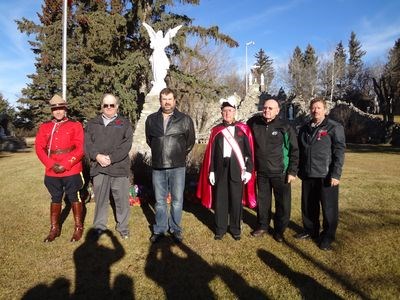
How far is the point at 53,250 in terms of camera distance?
470 centimetres

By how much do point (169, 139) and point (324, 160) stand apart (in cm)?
205

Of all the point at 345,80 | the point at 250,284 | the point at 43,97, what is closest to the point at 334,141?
the point at 250,284

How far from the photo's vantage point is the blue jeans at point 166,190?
493 centimetres

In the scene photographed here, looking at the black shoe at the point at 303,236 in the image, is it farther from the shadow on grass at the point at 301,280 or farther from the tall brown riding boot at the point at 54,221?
the tall brown riding boot at the point at 54,221

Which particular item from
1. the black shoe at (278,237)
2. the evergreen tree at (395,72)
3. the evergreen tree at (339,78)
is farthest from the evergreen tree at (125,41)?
the evergreen tree at (339,78)

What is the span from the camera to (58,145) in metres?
4.84

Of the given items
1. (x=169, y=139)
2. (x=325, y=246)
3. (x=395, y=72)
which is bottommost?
(x=325, y=246)

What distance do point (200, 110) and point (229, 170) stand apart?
13.3 metres

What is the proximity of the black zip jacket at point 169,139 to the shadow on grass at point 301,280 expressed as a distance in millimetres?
1660

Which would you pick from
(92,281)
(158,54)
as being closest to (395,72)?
(158,54)

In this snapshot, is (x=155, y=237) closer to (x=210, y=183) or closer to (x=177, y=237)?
(x=177, y=237)

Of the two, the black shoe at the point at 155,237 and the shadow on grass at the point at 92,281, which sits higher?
the black shoe at the point at 155,237

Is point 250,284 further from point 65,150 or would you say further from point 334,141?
point 65,150

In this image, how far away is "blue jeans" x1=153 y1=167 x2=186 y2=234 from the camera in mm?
4930
